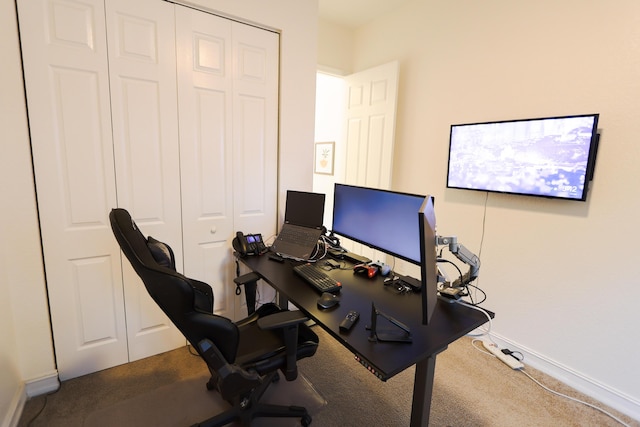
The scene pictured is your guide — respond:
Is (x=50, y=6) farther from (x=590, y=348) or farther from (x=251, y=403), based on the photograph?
(x=590, y=348)

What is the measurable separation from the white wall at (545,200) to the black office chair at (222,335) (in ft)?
5.58

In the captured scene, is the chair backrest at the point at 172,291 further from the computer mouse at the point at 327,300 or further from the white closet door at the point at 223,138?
the white closet door at the point at 223,138

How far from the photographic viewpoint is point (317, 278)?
5.44 feet

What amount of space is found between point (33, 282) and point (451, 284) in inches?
89.0

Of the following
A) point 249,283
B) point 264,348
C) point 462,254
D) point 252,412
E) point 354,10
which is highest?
point 354,10

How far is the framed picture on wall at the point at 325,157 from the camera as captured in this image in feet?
13.1

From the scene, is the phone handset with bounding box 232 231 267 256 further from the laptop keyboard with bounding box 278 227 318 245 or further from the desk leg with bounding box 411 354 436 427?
the desk leg with bounding box 411 354 436 427

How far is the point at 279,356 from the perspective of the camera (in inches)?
54.3

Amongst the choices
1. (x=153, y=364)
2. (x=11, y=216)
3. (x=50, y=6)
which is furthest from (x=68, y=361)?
(x=50, y=6)

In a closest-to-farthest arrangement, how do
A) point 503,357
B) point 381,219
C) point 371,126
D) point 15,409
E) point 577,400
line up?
point 15,409 < point 381,219 < point 577,400 < point 503,357 < point 371,126

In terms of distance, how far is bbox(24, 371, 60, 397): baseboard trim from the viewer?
5.66 feet

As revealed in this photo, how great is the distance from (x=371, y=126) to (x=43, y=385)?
3.23m

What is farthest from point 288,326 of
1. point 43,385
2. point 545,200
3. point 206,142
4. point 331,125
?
point 331,125

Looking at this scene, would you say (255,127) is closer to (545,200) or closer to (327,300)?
(327,300)
